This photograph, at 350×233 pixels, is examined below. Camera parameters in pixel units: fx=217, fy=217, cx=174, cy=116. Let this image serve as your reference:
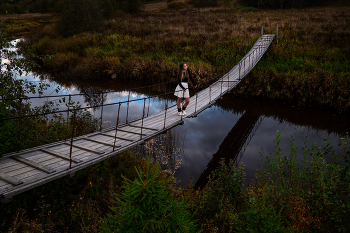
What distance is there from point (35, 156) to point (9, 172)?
1.55ft

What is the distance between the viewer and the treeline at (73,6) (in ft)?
54.8

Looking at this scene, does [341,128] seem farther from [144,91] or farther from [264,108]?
[144,91]

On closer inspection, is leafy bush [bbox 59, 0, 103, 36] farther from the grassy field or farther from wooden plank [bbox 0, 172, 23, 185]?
wooden plank [bbox 0, 172, 23, 185]

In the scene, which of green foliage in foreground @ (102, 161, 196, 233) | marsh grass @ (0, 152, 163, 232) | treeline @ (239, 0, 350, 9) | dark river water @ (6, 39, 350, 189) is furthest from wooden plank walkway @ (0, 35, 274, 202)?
treeline @ (239, 0, 350, 9)

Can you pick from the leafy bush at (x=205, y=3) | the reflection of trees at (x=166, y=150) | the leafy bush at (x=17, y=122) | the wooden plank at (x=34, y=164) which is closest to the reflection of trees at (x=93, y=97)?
the leafy bush at (x=17, y=122)

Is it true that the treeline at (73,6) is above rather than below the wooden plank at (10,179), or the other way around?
above

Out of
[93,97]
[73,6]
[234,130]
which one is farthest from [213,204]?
[73,6]

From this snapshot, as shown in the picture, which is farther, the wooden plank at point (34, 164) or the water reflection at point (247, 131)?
the water reflection at point (247, 131)

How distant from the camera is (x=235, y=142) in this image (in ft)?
21.4

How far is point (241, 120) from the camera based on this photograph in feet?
26.3

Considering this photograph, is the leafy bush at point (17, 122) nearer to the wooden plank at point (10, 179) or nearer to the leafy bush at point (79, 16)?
the wooden plank at point (10, 179)

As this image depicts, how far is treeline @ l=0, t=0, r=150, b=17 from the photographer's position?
16.7m

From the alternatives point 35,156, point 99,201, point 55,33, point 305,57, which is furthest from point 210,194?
point 55,33

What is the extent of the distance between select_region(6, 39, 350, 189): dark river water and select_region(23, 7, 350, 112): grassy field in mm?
864
